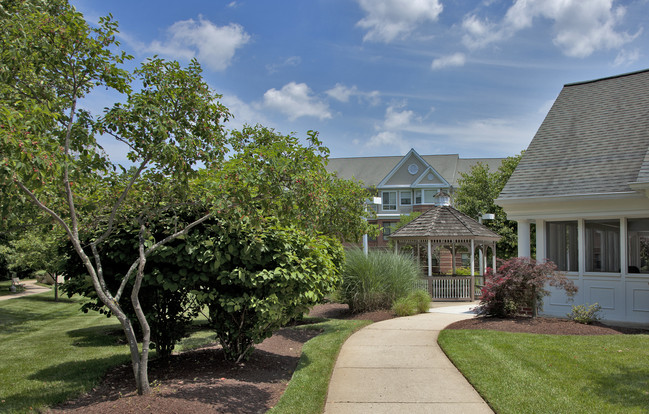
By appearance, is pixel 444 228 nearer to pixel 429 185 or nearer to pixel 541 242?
pixel 541 242

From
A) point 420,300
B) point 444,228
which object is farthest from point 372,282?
point 444,228

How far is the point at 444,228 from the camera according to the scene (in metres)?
19.1

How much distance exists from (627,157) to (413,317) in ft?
22.3

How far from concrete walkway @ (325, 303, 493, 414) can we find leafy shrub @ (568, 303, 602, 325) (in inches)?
132

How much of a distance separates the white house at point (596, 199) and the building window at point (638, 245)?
0.07ft

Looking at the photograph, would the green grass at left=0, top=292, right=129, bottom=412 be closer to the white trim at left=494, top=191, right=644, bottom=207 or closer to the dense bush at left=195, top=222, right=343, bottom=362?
the dense bush at left=195, top=222, right=343, bottom=362

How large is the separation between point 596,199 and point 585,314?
284 cm

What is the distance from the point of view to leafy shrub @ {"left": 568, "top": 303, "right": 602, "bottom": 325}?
35.7 feet

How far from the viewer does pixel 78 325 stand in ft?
45.1

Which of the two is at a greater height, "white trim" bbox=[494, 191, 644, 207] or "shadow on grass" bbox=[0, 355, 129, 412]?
"white trim" bbox=[494, 191, 644, 207]

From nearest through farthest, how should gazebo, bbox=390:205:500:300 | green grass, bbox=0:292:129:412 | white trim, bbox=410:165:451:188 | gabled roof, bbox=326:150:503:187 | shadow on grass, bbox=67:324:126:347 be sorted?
1. green grass, bbox=0:292:129:412
2. shadow on grass, bbox=67:324:126:347
3. gazebo, bbox=390:205:500:300
4. white trim, bbox=410:165:451:188
5. gabled roof, bbox=326:150:503:187

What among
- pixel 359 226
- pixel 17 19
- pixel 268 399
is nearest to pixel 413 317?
pixel 359 226

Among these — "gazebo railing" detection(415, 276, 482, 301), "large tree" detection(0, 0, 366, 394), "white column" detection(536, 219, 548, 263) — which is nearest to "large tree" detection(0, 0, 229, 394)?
"large tree" detection(0, 0, 366, 394)

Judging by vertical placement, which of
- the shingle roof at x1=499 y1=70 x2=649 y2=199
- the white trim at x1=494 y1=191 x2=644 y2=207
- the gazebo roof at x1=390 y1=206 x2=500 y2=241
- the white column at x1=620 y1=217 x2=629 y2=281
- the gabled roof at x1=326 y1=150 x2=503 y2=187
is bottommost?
the white column at x1=620 y1=217 x2=629 y2=281
